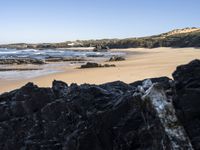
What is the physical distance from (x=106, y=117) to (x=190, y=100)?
144cm

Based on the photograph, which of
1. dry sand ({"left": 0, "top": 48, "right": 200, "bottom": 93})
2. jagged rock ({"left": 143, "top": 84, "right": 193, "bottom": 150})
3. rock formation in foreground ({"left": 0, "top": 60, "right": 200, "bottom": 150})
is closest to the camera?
jagged rock ({"left": 143, "top": 84, "right": 193, "bottom": 150})

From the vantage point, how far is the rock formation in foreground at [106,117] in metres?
5.81

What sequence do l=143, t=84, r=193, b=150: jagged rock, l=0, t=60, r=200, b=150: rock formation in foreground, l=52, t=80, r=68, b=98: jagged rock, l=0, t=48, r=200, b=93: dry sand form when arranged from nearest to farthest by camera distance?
l=143, t=84, r=193, b=150: jagged rock → l=0, t=60, r=200, b=150: rock formation in foreground → l=52, t=80, r=68, b=98: jagged rock → l=0, t=48, r=200, b=93: dry sand

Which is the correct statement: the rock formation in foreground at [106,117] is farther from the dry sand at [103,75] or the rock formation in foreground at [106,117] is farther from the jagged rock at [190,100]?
the dry sand at [103,75]

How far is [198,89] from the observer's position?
20.4 ft

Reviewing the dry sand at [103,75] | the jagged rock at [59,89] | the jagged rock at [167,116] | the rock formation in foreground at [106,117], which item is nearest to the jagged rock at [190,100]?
the rock formation in foreground at [106,117]

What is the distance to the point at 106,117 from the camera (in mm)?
6543

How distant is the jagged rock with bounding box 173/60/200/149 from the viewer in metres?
5.83

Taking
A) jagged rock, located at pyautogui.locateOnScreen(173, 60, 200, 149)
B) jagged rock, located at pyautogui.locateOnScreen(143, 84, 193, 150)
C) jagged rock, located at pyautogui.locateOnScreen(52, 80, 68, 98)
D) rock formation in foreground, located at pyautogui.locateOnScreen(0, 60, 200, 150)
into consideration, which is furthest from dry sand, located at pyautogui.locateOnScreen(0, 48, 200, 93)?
jagged rock, located at pyautogui.locateOnScreen(143, 84, 193, 150)

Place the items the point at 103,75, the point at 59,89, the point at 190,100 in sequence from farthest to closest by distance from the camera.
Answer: the point at 103,75
the point at 59,89
the point at 190,100

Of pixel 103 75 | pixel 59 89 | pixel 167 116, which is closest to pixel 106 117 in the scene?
pixel 167 116

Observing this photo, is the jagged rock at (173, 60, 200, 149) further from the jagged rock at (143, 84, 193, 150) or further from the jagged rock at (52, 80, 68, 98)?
the jagged rock at (52, 80, 68, 98)

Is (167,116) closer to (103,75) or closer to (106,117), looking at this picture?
(106,117)

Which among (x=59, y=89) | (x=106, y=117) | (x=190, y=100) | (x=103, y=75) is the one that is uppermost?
(x=190, y=100)
